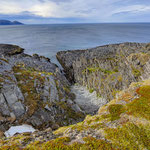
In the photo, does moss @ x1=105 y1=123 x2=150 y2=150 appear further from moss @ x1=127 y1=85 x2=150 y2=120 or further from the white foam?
the white foam

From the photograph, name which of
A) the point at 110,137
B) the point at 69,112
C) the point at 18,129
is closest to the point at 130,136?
the point at 110,137

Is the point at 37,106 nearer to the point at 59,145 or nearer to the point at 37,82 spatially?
the point at 37,82

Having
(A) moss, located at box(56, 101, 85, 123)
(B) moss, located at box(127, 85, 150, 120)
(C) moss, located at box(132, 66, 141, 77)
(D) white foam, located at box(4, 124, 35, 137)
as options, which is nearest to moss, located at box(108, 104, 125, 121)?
(B) moss, located at box(127, 85, 150, 120)

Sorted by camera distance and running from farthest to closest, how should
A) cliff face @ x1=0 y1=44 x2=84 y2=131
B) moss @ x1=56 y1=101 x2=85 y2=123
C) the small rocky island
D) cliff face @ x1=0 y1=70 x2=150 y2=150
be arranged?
moss @ x1=56 y1=101 x2=85 y2=123, cliff face @ x1=0 y1=44 x2=84 y2=131, the small rocky island, cliff face @ x1=0 y1=70 x2=150 y2=150

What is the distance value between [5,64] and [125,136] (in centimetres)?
2685

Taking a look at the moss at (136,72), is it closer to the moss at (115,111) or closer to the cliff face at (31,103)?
the cliff face at (31,103)

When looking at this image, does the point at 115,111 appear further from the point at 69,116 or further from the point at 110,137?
the point at 69,116

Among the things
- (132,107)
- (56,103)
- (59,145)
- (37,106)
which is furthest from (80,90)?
(59,145)

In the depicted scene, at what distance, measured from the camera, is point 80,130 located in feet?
29.6

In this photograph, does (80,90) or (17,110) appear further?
(80,90)

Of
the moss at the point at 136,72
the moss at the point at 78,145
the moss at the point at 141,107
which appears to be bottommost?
the moss at the point at 136,72

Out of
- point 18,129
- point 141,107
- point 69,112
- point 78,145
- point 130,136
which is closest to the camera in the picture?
point 78,145

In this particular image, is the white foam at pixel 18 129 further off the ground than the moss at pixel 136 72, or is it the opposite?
the moss at pixel 136 72

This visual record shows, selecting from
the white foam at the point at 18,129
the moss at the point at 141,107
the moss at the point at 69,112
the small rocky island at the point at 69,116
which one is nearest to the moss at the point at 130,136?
the small rocky island at the point at 69,116
